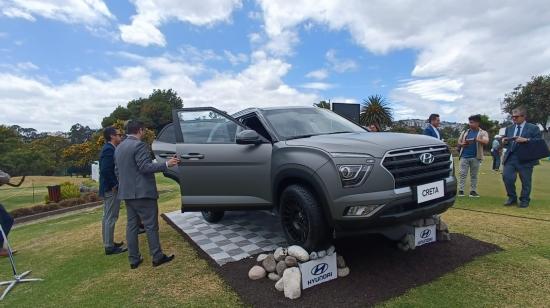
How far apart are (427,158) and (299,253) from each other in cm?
156

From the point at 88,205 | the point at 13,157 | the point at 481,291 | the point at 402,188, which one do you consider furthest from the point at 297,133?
the point at 13,157

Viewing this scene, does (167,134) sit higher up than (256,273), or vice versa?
(167,134)

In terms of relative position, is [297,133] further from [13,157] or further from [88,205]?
[13,157]

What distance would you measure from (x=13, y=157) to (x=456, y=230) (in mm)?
35276

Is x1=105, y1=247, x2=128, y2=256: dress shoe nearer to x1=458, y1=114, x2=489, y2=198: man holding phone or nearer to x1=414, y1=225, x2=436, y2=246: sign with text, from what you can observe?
x1=414, y1=225, x2=436, y2=246: sign with text

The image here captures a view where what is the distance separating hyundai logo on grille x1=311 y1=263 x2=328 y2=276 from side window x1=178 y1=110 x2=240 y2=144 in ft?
6.08

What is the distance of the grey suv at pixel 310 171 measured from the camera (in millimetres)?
3180

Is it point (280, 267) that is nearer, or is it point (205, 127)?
point (280, 267)

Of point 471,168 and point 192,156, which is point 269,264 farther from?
point 471,168

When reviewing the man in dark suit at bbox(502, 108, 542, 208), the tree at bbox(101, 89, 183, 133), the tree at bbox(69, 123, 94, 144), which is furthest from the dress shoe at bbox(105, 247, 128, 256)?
the tree at bbox(69, 123, 94, 144)

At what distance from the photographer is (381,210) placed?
3145 millimetres

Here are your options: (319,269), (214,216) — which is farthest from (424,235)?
(214,216)

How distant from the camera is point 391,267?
3711 mm

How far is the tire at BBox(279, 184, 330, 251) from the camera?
340 centimetres
